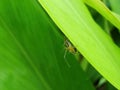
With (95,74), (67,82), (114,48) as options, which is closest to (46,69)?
(67,82)

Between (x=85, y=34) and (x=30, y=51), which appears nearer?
(x=85, y=34)

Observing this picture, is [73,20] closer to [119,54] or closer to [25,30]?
[119,54]

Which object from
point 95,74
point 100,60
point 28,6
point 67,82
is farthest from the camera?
point 95,74

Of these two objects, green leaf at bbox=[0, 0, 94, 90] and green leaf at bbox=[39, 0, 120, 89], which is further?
green leaf at bbox=[0, 0, 94, 90]

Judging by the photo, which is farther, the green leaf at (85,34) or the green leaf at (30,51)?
the green leaf at (30,51)
